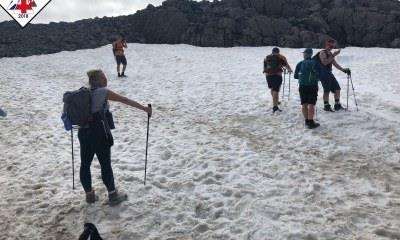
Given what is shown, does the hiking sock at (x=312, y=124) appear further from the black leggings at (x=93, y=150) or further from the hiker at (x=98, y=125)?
the black leggings at (x=93, y=150)

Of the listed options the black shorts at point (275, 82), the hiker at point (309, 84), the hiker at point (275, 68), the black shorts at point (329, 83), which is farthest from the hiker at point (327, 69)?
the black shorts at point (275, 82)

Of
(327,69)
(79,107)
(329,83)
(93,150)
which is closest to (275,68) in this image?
(327,69)

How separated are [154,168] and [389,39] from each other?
113ft

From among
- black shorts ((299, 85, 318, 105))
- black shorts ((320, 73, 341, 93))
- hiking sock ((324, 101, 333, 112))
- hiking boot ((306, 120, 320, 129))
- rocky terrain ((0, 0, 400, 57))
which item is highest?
rocky terrain ((0, 0, 400, 57))

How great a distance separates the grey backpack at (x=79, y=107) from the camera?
738 cm

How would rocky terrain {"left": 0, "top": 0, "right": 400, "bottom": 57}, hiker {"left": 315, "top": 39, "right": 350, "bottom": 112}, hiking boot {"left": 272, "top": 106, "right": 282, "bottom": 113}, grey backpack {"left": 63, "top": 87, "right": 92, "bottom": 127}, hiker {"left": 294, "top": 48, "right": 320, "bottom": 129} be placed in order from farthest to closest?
rocky terrain {"left": 0, "top": 0, "right": 400, "bottom": 57}
hiking boot {"left": 272, "top": 106, "right": 282, "bottom": 113}
hiker {"left": 315, "top": 39, "right": 350, "bottom": 112}
hiker {"left": 294, "top": 48, "right": 320, "bottom": 129}
grey backpack {"left": 63, "top": 87, "right": 92, "bottom": 127}

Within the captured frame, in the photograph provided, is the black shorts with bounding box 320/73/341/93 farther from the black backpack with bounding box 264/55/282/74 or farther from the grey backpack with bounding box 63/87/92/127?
the grey backpack with bounding box 63/87/92/127

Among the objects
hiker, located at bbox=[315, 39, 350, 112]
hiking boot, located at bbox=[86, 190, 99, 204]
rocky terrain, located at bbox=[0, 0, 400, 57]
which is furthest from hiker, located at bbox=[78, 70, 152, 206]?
rocky terrain, located at bbox=[0, 0, 400, 57]

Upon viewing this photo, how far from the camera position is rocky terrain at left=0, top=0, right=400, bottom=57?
38.6 metres

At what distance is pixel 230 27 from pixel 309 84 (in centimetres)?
2878

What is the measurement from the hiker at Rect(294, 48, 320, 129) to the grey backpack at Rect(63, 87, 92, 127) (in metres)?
7.04

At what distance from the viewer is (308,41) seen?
124ft

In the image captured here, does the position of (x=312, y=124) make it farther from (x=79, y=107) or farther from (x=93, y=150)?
(x=79, y=107)

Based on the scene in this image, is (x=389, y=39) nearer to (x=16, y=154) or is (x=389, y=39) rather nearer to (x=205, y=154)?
(x=205, y=154)
